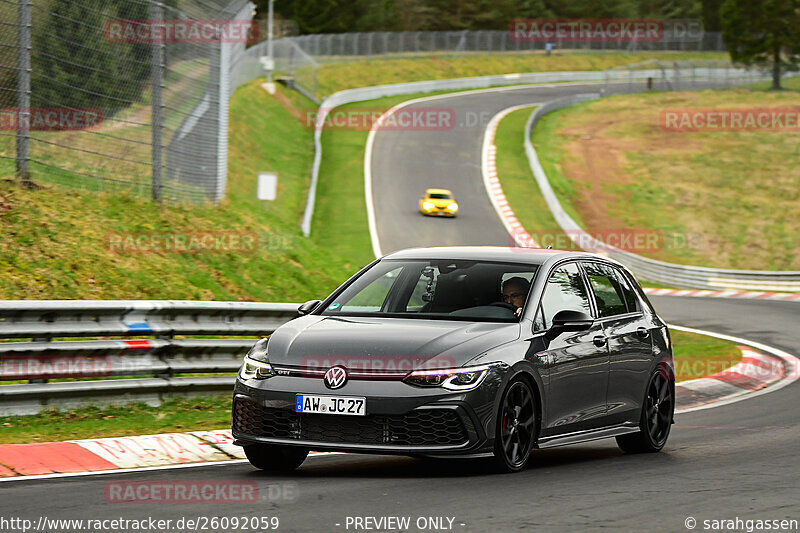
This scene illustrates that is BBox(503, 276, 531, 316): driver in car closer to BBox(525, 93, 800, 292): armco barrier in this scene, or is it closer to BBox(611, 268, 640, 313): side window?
BBox(611, 268, 640, 313): side window

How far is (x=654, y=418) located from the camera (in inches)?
413

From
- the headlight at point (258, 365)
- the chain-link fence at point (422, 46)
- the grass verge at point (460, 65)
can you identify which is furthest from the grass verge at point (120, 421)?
the grass verge at point (460, 65)

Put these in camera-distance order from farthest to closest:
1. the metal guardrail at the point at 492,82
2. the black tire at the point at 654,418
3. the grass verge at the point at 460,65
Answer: the grass verge at the point at 460,65 → the metal guardrail at the point at 492,82 → the black tire at the point at 654,418

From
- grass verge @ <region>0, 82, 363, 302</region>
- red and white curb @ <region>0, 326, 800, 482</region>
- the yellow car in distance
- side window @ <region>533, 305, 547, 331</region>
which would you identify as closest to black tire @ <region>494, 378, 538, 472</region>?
side window @ <region>533, 305, 547, 331</region>

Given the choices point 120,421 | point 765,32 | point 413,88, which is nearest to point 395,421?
point 120,421

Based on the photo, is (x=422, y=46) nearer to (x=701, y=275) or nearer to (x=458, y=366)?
(x=701, y=275)

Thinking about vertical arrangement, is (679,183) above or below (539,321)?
above

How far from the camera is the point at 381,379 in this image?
309 inches

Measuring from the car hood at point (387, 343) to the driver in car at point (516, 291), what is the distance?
36 centimetres

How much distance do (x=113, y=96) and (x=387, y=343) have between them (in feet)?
29.7

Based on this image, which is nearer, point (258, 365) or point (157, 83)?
point (258, 365)

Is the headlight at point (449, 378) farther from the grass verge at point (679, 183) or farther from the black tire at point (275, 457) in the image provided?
the grass verge at point (679, 183)

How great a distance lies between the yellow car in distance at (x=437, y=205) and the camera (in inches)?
1694

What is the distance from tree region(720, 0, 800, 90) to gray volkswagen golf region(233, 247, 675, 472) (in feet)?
251
